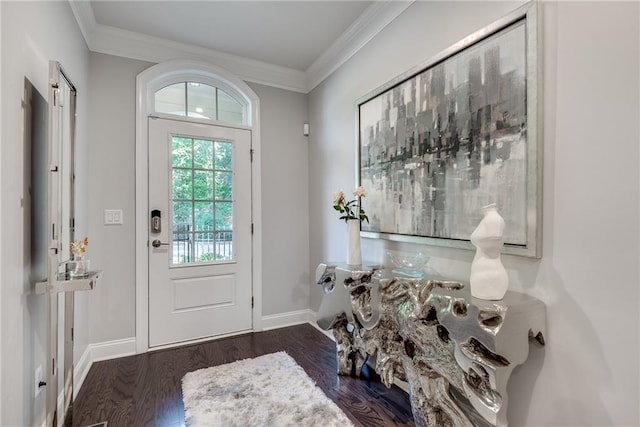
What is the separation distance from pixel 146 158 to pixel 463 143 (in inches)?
99.6

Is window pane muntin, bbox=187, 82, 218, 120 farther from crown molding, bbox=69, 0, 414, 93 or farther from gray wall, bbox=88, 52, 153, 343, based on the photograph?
gray wall, bbox=88, 52, 153, 343

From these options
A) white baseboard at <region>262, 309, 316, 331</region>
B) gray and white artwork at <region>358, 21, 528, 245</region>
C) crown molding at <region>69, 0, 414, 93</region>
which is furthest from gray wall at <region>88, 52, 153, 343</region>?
gray and white artwork at <region>358, 21, 528, 245</region>

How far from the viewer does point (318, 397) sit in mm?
1959

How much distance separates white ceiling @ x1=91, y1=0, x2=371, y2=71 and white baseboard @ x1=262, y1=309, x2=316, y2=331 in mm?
2634

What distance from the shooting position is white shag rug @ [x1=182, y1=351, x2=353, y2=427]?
1.75 meters

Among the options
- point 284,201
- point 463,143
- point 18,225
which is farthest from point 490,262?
point 284,201

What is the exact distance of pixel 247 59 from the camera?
309 cm

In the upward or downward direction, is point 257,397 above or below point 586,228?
below

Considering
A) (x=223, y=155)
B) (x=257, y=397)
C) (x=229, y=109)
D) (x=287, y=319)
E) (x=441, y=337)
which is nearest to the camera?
(x=441, y=337)

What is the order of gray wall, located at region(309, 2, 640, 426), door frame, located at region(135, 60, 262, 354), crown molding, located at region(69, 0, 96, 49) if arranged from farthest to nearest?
door frame, located at region(135, 60, 262, 354) < crown molding, located at region(69, 0, 96, 49) < gray wall, located at region(309, 2, 640, 426)

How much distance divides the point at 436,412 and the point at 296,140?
2.74 m

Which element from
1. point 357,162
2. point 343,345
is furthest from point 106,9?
point 343,345

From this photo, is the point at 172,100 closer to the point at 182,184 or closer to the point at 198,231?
the point at 182,184

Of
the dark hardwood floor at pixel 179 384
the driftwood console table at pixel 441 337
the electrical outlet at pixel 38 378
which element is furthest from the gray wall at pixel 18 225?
the driftwood console table at pixel 441 337
